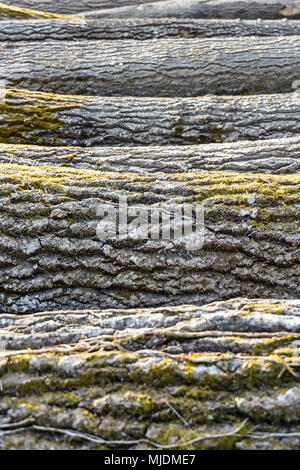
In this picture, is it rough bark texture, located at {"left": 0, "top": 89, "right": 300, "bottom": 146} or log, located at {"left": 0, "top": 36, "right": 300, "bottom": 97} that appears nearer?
rough bark texture, located at {"left": 0, "top": 89, "right": 300, "bottom": 146}

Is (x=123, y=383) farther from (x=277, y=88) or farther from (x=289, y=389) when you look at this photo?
(x=277, y=88)

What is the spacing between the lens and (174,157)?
3.08 meters

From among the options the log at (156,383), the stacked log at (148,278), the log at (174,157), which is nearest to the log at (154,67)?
the stacked log at (148,278)

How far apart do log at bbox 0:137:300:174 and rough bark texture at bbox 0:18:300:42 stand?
2900mm

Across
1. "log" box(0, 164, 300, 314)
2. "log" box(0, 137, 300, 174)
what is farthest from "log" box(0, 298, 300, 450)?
"log" box(0, 137, 300, 174)

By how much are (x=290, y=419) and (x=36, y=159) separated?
257cm

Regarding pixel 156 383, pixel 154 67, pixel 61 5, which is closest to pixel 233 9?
pixel 154 67

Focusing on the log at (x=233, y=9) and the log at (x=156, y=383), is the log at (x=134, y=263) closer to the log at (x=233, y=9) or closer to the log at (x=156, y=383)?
the log at (x=156, y=383)

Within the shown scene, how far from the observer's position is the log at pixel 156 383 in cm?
146

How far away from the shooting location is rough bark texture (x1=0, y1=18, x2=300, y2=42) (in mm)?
5223

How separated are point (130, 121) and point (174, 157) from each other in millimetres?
963

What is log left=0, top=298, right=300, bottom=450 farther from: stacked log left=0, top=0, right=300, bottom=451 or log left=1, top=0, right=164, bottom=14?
log left=1, top=0, right=164, bottom=14

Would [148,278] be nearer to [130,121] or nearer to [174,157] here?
[174,157]
